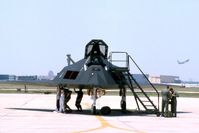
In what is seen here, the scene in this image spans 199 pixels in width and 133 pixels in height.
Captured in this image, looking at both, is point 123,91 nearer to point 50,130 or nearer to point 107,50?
point 107,50

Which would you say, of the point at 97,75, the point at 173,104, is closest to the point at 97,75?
the point at 97,75

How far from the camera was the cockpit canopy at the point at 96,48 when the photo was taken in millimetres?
26109

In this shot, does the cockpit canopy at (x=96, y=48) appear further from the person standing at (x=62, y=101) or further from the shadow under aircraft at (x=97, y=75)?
the person standing at (x=62, y=101)

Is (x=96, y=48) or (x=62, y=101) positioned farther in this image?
(x=96, y=48)

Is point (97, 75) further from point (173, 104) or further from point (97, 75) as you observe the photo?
point (173, 104)

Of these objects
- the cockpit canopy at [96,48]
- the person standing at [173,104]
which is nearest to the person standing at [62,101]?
the cockpit canopy at [96,48]

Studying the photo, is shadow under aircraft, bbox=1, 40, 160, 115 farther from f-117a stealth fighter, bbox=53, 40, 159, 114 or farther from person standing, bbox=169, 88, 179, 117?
person standing, bbox=169, 88, 179, 117

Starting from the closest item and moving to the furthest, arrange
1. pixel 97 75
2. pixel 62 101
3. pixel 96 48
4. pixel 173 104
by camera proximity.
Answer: pixel 97 75
pixel 173 104
pixel 62 101
pixel 96 48

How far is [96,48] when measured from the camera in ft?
86.0

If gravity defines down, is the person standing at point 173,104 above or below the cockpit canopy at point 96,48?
below

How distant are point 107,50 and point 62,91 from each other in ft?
11.7

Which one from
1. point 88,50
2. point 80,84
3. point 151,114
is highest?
point 88,50

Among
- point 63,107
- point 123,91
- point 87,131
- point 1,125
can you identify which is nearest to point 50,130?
point 87,131

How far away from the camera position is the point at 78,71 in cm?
2508
